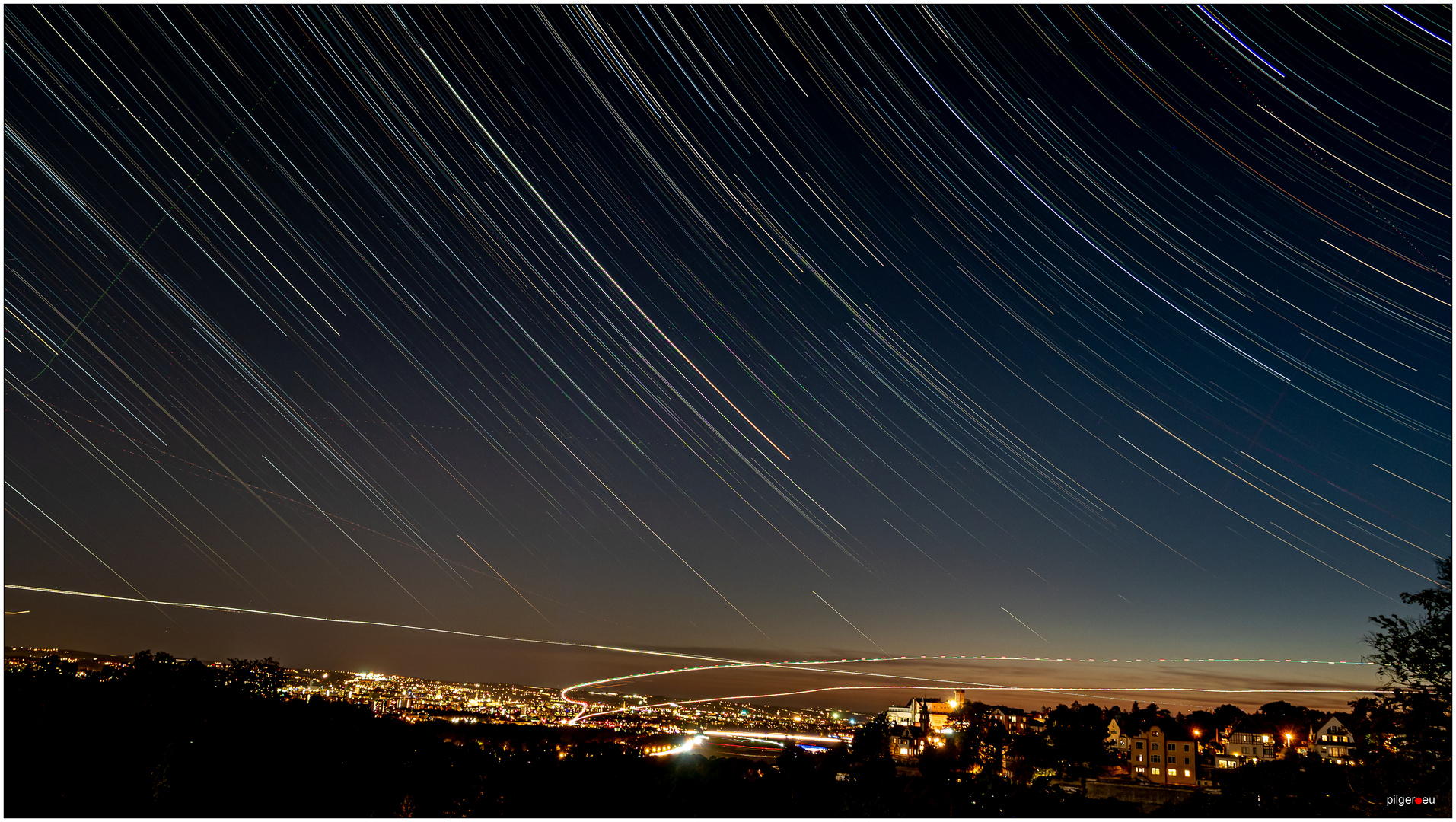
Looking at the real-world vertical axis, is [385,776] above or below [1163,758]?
below

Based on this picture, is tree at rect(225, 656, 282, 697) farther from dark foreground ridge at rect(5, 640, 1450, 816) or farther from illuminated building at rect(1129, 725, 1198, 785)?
illuminated building at rect(1129, 725, 1198, 785)

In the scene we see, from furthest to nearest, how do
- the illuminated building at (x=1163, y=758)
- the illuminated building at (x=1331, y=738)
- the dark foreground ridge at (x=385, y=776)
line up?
the illuminated building at (x=1163, y=758), the illuminated building at (x=1331, y=738), the dark foreground ridge at (x=385, y=776)

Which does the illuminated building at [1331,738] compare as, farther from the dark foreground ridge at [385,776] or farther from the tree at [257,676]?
the tree at [257,676]

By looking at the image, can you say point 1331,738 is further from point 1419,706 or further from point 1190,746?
point 1419,706

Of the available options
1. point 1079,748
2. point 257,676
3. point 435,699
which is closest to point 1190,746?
point 1079,748

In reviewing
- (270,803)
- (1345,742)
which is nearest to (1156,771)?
(1345,742)

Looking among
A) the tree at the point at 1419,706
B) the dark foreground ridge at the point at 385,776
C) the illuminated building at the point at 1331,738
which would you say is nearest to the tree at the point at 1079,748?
the dark foreground ridge at the point at 385,776

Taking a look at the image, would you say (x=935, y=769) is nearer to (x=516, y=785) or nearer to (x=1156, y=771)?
(x=1156, y=771)

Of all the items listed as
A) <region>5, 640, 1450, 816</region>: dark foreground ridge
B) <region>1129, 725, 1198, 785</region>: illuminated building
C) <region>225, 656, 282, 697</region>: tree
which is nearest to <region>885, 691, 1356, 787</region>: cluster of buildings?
<region>1129, 725, 1198, 785</region>: illuminated building
